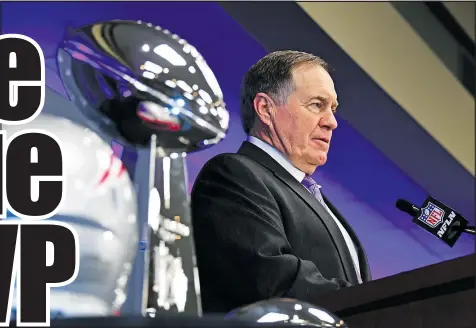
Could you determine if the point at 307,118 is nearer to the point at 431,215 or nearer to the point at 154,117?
the point at 431,215

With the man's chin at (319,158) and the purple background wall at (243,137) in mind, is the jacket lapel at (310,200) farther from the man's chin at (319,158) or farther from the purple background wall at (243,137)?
the purple background wall at (243,137)

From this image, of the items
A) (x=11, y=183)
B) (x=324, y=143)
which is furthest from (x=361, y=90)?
(x=11, y=183)

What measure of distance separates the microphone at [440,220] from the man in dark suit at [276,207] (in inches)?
4.4

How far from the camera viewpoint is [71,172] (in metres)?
1.59

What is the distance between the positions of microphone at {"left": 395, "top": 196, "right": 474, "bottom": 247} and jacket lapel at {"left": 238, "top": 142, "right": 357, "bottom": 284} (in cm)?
14

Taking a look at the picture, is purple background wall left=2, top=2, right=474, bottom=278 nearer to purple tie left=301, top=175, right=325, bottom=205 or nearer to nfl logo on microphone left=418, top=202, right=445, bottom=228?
purple tie left=301, top=175, right=325, bottom=205

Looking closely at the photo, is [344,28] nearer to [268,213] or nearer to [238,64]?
[238,64]

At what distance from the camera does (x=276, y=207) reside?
5.08 feet

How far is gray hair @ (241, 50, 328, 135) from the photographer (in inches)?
67.4

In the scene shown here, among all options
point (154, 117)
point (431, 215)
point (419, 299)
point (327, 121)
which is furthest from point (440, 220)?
point (154, 117)

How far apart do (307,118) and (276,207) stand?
0.22 meters

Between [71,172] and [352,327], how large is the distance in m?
0.59

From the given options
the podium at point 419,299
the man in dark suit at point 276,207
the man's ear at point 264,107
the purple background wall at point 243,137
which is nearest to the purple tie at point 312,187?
the man in dark suit at point 276,207

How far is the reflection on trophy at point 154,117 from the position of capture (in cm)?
75
